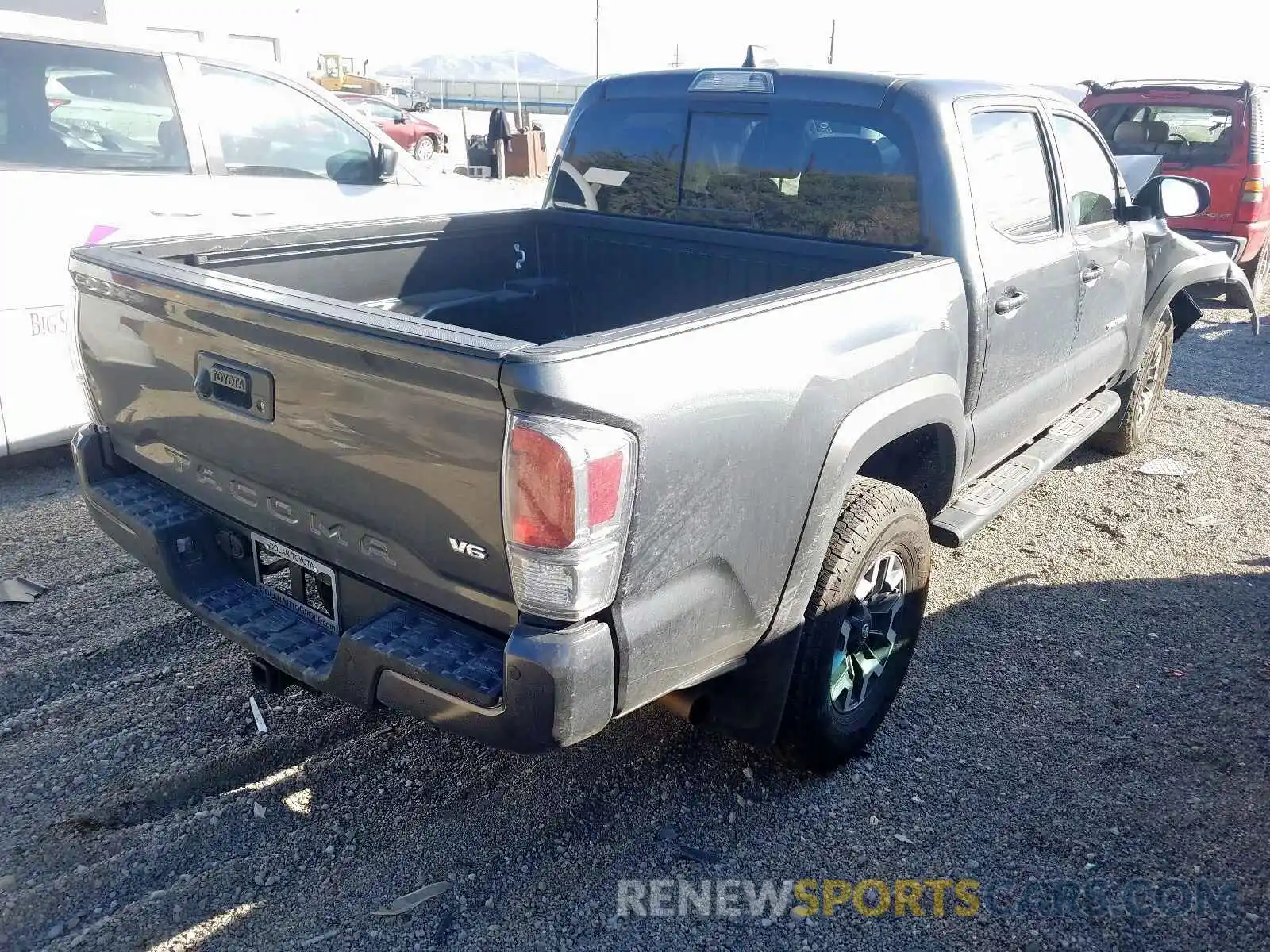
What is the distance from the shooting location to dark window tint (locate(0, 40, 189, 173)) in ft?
15.6

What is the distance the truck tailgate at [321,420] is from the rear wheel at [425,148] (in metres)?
20.3

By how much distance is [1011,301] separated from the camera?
3488 millimetres

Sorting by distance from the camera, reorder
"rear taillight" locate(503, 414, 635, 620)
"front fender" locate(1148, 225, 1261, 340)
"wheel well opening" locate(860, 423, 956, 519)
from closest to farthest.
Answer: "rear taillight" locate(503, 414, 635, 620)
"wheel well opening" locate(860, 423, 956, 519)
"front fender" locate(1148, 225, 1261, 340)

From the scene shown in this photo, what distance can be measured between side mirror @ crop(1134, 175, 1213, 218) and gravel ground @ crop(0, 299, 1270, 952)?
6.38 feet

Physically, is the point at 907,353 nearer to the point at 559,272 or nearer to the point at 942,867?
the point at 942,867

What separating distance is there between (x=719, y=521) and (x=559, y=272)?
2.31 meters

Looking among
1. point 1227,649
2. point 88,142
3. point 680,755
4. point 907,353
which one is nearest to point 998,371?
point 907,353

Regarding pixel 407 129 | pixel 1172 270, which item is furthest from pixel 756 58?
pixel 407 129

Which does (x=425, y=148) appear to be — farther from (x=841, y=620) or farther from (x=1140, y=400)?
(x=841, y=620)

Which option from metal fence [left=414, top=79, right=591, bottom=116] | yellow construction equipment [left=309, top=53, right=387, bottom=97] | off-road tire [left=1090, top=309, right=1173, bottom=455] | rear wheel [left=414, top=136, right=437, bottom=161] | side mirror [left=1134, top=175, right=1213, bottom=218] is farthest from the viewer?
metal fence [left=414, top=79, right=591, bottom=116]

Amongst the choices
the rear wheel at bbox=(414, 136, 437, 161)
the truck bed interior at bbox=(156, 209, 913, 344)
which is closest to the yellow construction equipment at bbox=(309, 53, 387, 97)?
the rear wheel at bbox=(414, 136, 437, 161)

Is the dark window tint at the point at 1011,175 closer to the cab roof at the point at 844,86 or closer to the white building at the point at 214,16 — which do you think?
the cab roof at the point at 844,86

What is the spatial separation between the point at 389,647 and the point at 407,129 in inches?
985

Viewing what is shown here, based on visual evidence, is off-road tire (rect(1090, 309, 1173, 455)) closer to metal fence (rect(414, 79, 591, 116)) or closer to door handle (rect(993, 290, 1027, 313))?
door handle (rect(993, 290, 1027, 313))
